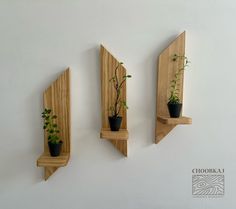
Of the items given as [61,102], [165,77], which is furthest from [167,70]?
[61,102]

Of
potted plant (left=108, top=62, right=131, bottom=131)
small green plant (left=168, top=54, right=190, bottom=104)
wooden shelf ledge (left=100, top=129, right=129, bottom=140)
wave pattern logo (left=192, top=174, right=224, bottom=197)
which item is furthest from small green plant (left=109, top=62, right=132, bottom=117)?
wave pattern logo (left=192, top=174, right=224, bottom=197)

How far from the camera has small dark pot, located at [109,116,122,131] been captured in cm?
91

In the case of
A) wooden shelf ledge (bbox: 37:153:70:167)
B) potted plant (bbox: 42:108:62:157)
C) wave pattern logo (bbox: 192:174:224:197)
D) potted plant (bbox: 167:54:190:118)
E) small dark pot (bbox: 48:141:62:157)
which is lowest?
wave pattern logo (bbox: 192:174:224:197)

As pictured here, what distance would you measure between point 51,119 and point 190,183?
69 centimetres

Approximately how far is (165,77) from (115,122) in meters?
0.30

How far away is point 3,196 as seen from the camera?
39.8 inches

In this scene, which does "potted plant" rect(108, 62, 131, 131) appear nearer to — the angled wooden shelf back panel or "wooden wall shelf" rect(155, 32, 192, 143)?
the angled wooden shelf back panel

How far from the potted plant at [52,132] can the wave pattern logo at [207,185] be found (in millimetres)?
625

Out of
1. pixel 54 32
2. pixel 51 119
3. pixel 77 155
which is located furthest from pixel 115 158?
pixel 54 32

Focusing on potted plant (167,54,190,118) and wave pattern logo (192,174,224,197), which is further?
wave pattern logo (192,174,224,197)

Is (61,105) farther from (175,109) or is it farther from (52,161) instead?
(175,109)

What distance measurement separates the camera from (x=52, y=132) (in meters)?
0.95

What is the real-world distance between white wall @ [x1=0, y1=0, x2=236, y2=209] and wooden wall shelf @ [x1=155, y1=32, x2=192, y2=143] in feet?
0.11

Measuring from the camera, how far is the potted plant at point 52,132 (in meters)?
0.92
